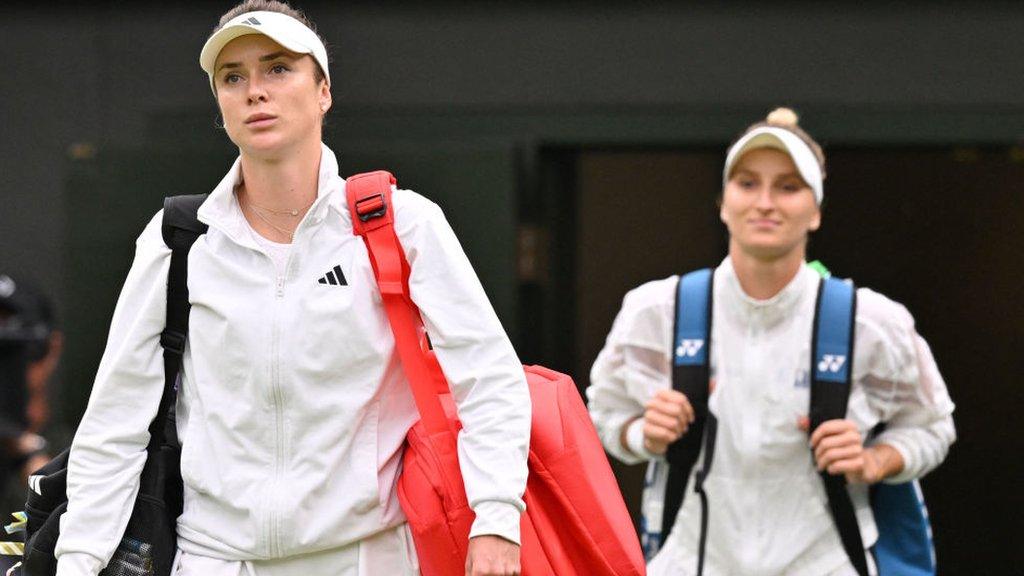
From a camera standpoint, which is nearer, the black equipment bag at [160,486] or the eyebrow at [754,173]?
the black equipment bag at [160,486]

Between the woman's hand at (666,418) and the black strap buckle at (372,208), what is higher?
the black strap buckle at (372,208)

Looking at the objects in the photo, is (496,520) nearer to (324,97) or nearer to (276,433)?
(276,433)

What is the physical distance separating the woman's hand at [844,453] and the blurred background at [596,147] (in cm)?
373

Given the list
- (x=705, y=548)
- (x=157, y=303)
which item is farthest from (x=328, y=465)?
(x=705, y=548)

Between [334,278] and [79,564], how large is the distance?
31.6 inches

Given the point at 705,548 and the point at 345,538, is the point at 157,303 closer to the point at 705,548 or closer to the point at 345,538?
the point at 345,538

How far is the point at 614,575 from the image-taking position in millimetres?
4121

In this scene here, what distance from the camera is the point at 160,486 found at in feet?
13.5

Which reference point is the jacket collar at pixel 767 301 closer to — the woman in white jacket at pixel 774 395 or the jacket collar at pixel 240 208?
the woman in white jacket at pixel 774 395

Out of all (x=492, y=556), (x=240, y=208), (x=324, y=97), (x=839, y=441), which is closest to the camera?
(x=492, y=556)

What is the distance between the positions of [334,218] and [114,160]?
522 centimetres

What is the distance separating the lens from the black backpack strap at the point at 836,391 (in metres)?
5.29

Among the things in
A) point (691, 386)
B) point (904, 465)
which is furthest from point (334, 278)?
point (904, 465)

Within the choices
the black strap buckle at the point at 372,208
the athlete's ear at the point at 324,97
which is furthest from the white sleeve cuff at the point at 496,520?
the athlete's ear at the point at 324,97
